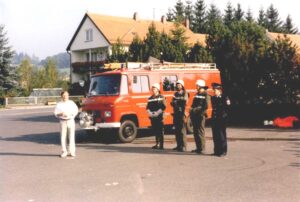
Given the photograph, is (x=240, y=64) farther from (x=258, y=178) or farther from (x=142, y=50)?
(x=258, y=178)

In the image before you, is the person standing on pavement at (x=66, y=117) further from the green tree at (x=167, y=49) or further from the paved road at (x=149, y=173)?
the green tree at (x=167, y=49)

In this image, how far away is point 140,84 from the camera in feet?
49.8

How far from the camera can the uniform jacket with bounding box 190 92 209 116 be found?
11828mm

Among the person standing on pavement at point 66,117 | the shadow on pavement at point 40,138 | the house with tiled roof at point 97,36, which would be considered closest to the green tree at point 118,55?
the shadow on pavement at point 40,138

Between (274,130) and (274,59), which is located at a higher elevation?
(274,59)

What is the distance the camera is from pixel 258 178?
8.46 metres

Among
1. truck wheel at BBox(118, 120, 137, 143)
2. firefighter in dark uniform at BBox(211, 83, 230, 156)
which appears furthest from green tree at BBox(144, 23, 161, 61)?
firefighter in dark uniform at BBox(211, 83, 230, 156)

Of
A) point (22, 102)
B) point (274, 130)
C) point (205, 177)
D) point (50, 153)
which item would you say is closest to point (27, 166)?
point (50, 153)

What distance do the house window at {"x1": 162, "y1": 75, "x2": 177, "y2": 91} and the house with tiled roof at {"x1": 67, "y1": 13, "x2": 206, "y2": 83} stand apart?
38785mm

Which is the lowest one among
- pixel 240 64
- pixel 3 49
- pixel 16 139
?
pixel 16 139

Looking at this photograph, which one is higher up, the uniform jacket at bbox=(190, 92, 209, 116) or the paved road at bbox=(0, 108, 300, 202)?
the uniform jacket at bbox=(190, 92, 209, 116)

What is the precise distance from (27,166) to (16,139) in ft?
20.7

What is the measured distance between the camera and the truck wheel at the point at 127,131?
14.3 metres

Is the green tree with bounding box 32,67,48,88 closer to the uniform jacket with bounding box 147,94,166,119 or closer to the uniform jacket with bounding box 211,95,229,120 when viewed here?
the uniform jacket with bounding box 147,94,166,119
